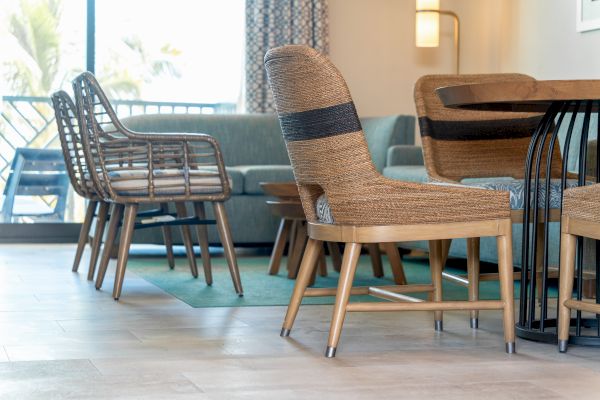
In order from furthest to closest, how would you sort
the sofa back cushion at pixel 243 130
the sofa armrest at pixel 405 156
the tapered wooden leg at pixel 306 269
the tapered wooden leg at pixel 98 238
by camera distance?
the sofa back cushion at pixel 243 130
the sofa armrest at pixel 405 156
the tapered wooden leg at pixel 98 238
the tapered wooden leg at pixel 306 269

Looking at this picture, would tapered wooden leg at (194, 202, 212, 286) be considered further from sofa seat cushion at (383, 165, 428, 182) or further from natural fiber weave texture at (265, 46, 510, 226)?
natural fiber weave texture at (265, 46, 510, 226)

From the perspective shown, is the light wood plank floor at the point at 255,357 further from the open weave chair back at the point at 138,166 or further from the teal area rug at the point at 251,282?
the open weave chair back at the point at 138,166

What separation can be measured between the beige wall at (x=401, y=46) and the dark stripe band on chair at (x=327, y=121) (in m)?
3.94

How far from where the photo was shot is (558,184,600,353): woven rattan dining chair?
96.0 inches

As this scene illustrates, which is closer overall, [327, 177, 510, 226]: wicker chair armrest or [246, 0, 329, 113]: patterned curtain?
[327, 177, 510, 226]: wicker chair armrest

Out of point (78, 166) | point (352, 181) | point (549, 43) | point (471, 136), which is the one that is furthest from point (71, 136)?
point (549, 43)

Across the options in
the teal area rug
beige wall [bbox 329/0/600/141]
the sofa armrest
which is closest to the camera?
the teal area rug

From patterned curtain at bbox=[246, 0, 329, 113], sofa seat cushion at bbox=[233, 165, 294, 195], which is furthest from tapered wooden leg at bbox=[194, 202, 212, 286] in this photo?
patterned curtain at bbox=[246, 0, 329, 113]

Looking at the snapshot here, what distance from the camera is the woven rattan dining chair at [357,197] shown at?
2438 millimetres

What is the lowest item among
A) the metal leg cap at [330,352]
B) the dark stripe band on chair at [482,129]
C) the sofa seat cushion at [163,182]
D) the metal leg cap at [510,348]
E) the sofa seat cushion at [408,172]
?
the metal leg cap at [510,348]

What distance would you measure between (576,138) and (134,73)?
3.08m

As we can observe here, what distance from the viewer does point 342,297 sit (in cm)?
247

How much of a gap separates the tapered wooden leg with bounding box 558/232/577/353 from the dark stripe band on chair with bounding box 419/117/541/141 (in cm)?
88

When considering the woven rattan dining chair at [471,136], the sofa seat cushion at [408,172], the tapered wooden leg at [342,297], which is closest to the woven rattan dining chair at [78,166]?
the sofa seat cushion at [408,172]
